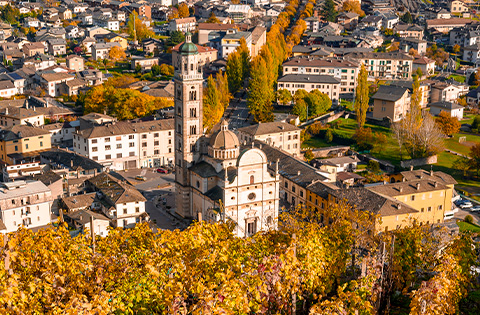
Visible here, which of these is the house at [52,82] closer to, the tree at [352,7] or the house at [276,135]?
the house at [276,135]

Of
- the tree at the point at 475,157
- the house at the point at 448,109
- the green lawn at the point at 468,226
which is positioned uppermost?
the house at the point at 448,109

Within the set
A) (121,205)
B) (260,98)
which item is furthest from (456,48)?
(121,205)

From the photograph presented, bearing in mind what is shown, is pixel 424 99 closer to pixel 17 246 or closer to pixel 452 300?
pixel 452 300

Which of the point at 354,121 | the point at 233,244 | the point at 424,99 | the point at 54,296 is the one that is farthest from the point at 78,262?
the point at 424,99

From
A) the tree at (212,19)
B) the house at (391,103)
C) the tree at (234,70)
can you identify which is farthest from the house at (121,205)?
the tree at (212,19)

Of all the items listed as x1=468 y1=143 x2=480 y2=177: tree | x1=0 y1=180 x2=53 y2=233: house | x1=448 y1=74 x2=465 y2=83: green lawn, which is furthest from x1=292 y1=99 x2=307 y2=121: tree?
x1=0 y1=180 x2=53 y2=233: house

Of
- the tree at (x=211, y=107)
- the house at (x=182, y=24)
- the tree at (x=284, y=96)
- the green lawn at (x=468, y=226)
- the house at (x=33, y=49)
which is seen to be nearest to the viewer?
the green lawn at (x=468, y=226)
